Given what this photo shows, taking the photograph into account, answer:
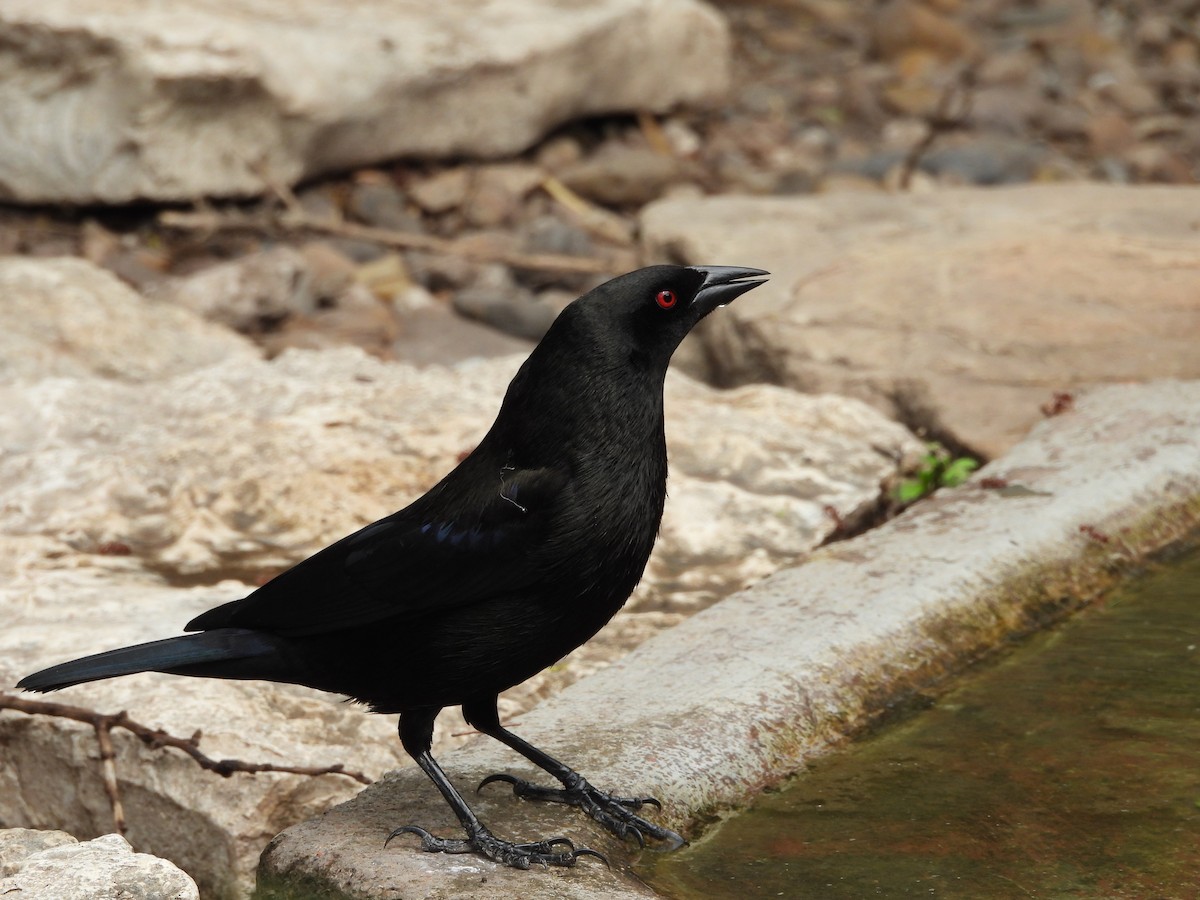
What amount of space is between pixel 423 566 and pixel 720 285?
0.74 meters

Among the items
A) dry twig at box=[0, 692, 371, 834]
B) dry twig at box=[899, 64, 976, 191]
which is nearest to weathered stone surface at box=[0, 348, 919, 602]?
dry twig at box=[0, 692, 371, 834]

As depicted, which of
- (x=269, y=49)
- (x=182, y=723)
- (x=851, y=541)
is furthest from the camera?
(x=269, y=49)

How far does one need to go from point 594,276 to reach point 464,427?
3289 mm

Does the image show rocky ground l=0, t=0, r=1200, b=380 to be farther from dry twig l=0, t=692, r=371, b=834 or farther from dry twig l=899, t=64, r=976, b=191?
dry twig l=0, t=692, r=371, b=834

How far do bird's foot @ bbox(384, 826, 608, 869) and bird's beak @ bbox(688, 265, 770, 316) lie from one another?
3.18 feet

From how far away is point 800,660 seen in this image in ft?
10.4

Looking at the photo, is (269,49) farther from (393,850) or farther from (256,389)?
(393,850)

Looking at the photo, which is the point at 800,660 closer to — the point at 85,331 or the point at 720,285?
the point at 720,285

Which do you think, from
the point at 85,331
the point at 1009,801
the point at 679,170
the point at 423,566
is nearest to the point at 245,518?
the point at 85,331

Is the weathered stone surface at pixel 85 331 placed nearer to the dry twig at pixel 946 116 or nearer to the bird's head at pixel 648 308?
the bird's head at pixel 648 308

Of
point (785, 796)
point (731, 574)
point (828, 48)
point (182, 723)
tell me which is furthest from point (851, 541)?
point (828, 48)

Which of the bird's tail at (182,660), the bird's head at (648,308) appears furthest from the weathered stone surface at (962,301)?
the bird's tail at (182,660)

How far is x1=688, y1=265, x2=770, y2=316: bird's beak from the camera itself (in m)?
2.89

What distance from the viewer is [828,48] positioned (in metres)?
12.1
